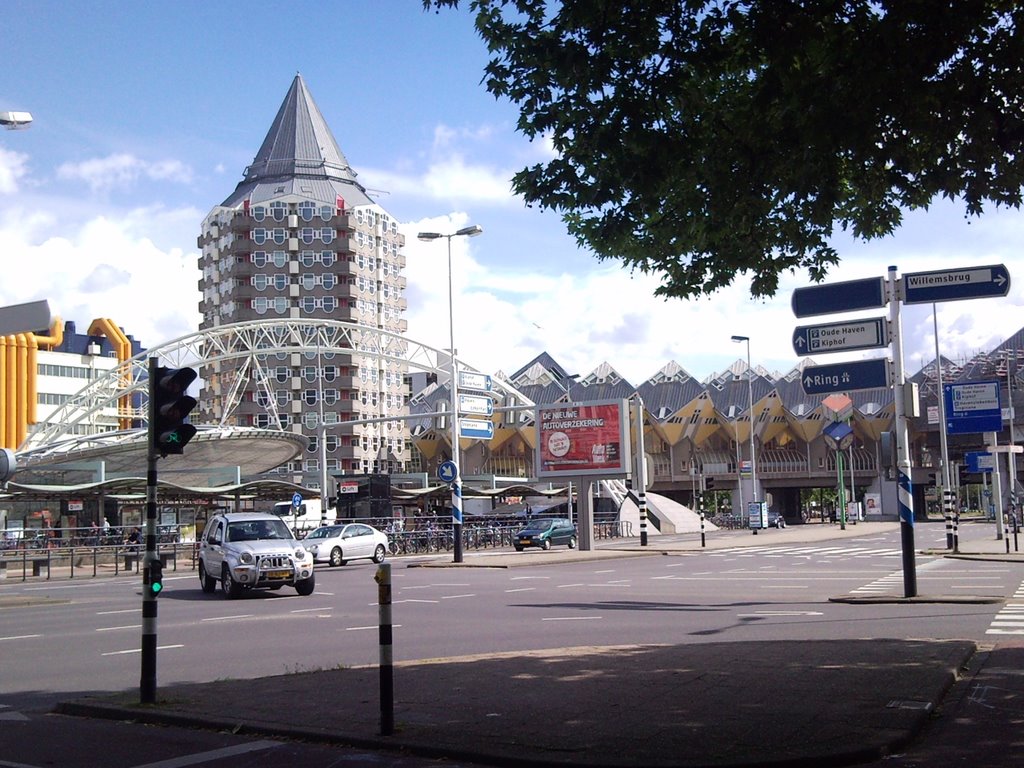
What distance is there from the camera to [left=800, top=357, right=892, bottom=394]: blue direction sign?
695 inches

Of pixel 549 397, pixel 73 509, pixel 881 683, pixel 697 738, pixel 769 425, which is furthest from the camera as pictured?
pixel 549 397

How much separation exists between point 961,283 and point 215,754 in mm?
13519

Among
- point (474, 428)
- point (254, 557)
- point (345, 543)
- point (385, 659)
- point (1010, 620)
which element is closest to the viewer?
point (385, 659)

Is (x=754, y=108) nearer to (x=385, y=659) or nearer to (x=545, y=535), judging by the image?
(x=385, y=659)

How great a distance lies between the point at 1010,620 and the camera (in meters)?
15.2

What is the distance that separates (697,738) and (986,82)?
19.0 ft

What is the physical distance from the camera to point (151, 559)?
969 centimetres

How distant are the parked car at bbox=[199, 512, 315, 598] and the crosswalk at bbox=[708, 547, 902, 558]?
20454 millimetres

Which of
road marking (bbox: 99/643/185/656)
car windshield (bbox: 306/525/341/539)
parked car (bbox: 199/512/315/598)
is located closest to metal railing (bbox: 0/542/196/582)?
car windshield (bbox: 306/525/341/539)

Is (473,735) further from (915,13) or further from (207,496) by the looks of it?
(207,496)

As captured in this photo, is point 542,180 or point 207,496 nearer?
point 542,180

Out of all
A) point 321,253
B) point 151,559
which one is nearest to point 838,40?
point 151,559

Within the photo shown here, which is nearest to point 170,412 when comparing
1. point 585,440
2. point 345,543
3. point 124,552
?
point 345,543

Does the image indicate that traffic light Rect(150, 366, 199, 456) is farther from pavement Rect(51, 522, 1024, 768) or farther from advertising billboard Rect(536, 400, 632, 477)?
advertising billboard Rect(536, 400, 632, 477)
